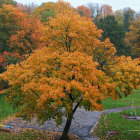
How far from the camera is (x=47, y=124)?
13695 mm

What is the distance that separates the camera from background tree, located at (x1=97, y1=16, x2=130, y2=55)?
35906mm

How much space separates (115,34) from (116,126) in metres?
25.6

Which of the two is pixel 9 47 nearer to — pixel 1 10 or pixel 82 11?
pixel 1 10

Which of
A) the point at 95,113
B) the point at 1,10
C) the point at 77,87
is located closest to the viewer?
the point at 77,87

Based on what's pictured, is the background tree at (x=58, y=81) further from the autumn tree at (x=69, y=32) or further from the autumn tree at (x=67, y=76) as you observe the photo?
the autumn tree at (x=69, y=32)

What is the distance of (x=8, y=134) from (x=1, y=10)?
16.8 metres

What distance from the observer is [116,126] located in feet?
43.6

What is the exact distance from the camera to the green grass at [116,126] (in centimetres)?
1151

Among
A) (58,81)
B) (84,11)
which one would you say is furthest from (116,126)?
(84,11)

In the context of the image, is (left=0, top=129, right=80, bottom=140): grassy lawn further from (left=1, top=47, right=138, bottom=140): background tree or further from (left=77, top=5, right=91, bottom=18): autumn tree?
(left=77, top=5, right=91, bottom=18): autumn tree

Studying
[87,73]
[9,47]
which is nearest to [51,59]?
[87,73]

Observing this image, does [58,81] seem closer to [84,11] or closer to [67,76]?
[67,76]

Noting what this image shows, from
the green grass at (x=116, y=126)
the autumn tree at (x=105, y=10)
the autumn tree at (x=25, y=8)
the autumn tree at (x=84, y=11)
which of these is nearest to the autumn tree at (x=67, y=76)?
the green grass at (x=116, y=126)

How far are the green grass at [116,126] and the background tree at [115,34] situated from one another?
22.0 meters
